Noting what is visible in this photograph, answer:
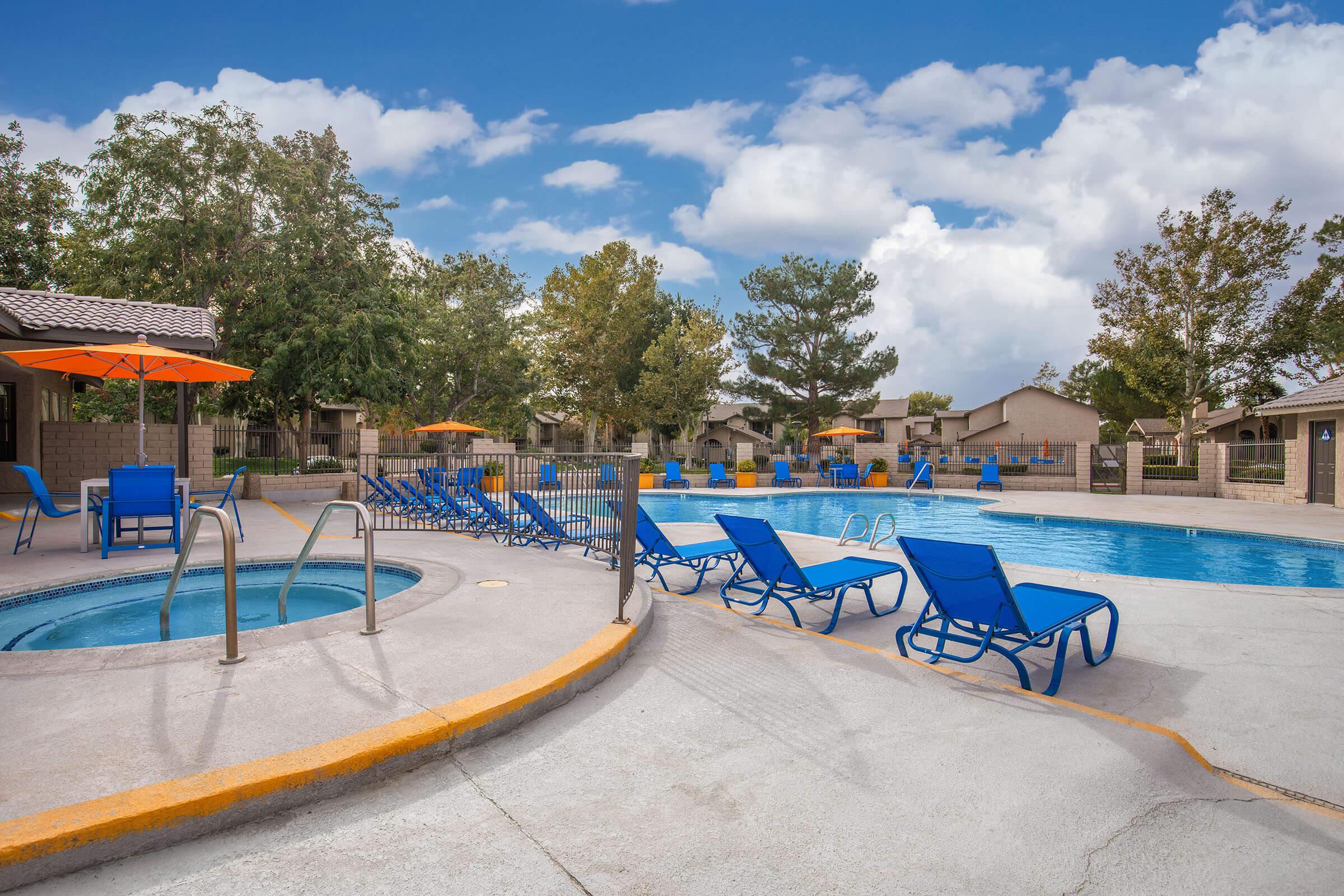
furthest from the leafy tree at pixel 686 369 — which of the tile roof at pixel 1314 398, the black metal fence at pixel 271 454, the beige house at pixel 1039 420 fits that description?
the tile roof at pixel 1314 398

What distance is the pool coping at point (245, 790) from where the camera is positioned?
2.29m

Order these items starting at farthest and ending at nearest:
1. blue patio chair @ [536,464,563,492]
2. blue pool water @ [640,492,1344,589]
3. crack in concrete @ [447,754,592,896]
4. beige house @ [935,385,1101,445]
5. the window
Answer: beige house @ [935,385,1101,445] < the window < blue pool water @ [640,492,1344,589] < blue patio chair @ [536,464,563,492] < crack in concrete @ [447,754,592,896]

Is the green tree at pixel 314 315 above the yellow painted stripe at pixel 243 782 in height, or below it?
above

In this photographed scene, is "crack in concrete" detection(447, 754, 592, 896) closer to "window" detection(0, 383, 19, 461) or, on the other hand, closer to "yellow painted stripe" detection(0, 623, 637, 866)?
"yellow painted stripe" detection(0, 623, 637, 866)

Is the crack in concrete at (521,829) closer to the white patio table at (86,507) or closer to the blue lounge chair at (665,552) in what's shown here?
the blue lounge chair at (665,552)

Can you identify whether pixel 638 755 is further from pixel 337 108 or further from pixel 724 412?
pixel 724 412

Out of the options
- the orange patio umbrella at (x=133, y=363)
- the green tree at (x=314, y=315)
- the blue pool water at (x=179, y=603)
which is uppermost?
the green tree at (x=314, y=315)

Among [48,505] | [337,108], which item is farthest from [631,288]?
[48,505]

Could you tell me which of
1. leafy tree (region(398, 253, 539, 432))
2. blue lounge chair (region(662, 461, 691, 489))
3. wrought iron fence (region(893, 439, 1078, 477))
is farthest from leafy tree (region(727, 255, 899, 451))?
blue lounge chair (region(662, 461, 691, 489))

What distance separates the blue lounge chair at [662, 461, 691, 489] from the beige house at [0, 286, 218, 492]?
50.4ft

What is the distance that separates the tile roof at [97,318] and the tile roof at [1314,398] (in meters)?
26.7

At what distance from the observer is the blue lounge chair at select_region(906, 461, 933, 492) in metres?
24.9

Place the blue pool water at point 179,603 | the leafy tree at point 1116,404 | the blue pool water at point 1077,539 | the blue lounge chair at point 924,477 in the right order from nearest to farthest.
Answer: the blue pool water at point 179,603, the blue pool water at point 1077,539, the blue lounge chair at point 924,477, the leafy tree at point 1116,404

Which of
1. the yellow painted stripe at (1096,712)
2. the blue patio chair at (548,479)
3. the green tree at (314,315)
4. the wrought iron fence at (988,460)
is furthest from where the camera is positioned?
the wrought iron fence at (988,460)
